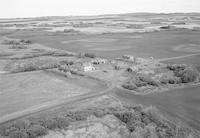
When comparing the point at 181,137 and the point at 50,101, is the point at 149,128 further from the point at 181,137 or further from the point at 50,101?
the point at 50,101

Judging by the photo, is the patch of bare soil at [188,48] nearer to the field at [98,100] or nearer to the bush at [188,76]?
the field at [98,100]

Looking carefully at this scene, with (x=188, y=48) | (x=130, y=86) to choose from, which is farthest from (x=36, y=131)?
(x=188, y=48)

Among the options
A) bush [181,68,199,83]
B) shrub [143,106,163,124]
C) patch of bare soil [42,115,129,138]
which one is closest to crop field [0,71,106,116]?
patch of bare soil [42,115,129,138]

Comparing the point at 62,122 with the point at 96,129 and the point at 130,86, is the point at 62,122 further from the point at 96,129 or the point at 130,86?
the point at 130,86

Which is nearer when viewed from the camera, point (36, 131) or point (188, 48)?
point (36, 131)

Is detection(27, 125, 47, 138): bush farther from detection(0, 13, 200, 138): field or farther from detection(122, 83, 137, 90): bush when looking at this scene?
detection(122, 83, 137, 90): bush

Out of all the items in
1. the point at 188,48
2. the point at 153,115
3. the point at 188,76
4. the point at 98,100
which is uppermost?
the point at 188,76

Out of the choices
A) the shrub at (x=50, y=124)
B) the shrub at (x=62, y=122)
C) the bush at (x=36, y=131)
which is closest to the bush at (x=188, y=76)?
the shrub at (x=62, y=122)

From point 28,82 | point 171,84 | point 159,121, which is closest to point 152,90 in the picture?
point 171,84
